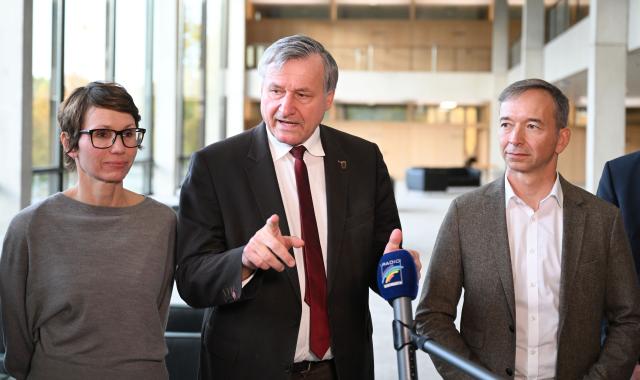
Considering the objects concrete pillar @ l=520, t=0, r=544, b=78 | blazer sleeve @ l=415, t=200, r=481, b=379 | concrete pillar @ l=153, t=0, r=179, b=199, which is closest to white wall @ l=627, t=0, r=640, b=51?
concrete pillar @ l=153, t=0, r=179, b=199

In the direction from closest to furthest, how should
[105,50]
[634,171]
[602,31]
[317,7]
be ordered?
1. [634,171]
2. [105,50]
3. [602,31]
4. [317,7]

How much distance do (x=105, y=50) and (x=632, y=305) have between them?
11.3 meters

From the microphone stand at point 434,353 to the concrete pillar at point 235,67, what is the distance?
26.2 metres

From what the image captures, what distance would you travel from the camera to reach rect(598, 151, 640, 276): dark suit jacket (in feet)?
9.05

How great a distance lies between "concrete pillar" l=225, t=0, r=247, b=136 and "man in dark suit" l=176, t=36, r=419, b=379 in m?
25.5

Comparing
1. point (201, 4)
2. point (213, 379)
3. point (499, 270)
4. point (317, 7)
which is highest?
point (317, 7)

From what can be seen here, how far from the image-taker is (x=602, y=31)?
1561cm

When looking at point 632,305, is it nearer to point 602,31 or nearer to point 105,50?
point 105,50

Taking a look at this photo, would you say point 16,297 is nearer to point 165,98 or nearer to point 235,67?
point 165,98

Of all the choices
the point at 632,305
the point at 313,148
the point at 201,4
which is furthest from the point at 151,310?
the point at 201,4

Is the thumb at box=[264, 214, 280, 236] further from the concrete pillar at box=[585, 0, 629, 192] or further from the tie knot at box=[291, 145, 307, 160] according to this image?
the concrete pillar at box=[585, 0, 629, 192]

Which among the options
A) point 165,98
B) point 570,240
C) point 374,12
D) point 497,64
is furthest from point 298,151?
point 374,12

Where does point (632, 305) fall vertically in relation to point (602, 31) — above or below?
below

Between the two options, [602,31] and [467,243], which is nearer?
[467,243]
